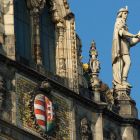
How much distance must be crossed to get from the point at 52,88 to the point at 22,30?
2.23 meters

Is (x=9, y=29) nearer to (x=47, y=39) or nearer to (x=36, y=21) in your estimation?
(x=36, y=21)

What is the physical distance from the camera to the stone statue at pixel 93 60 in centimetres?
5225

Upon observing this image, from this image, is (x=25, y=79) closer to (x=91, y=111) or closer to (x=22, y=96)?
(x=22, y=96)

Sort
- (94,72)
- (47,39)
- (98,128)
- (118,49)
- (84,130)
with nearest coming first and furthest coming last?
1. (84,130)
2. (47,39)
3. (98,128)
4. (94,72)
5. (118,49)

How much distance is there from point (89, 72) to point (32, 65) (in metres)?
4.01

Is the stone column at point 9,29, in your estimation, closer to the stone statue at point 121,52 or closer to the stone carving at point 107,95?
the stone carving at point 107,95

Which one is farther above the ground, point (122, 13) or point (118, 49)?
point (122, 13)

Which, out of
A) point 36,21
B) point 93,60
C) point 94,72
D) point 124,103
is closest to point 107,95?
point 124,103

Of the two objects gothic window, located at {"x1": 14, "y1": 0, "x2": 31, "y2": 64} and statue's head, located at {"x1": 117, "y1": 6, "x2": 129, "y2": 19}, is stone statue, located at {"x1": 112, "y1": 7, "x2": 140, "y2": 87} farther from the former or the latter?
gothic window, located at {"x1": 14, "y1": 0, "x2": 31, "y2": 64}

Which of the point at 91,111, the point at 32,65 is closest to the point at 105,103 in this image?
the point at 91,111

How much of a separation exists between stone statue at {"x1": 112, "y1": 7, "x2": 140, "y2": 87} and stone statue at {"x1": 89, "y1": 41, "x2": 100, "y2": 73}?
1.43m

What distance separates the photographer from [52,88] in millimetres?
49344

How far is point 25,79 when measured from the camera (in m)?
48.2

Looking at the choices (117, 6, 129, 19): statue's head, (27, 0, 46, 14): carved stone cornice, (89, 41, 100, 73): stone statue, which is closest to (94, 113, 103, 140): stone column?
(89, 41, 100, 73): stone statue
